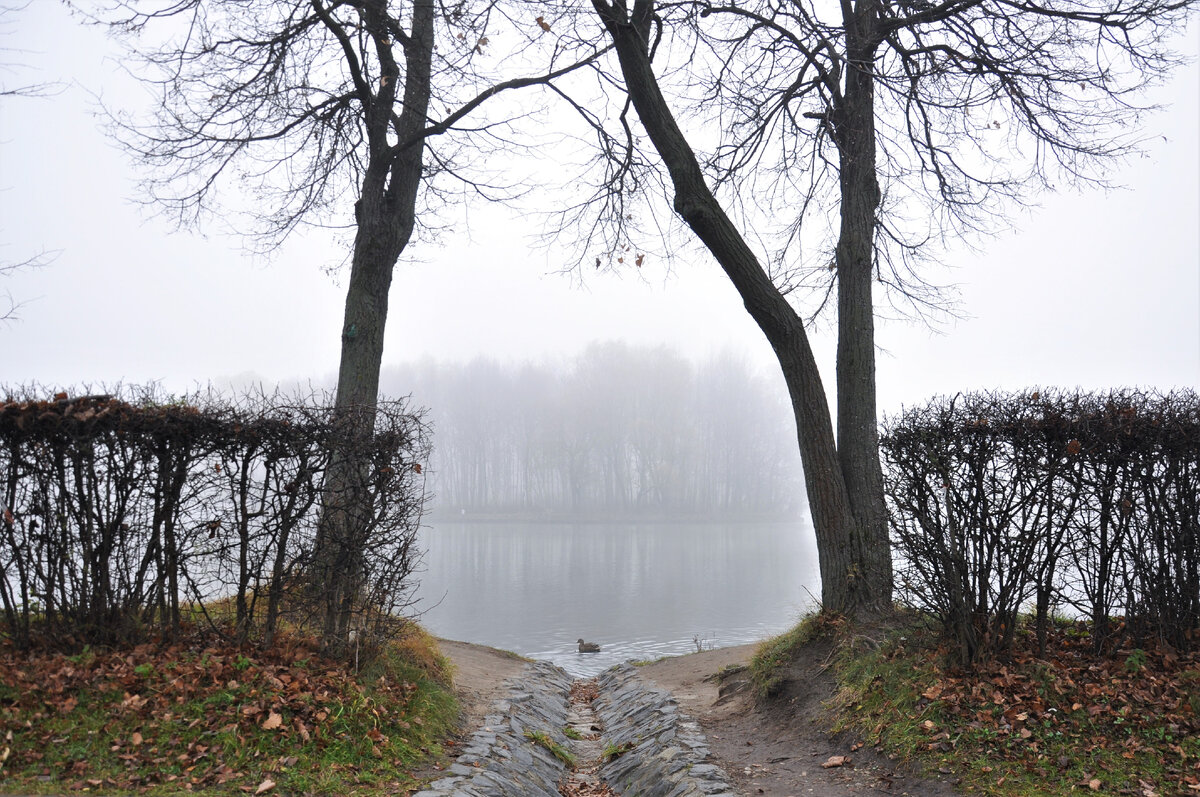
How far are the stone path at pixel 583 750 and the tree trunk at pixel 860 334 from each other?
2.28 m

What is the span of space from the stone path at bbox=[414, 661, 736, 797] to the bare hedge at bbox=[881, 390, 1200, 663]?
7.54 ft

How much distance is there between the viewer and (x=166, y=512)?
18.5 ft

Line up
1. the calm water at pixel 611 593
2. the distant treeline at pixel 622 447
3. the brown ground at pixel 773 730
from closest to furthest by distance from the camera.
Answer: the brown ground at pixel 773 730 → the calm water at pixel 611 593 → the distant treeline at pixel 622 447

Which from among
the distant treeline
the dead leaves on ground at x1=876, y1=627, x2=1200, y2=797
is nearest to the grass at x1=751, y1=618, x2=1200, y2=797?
the dead leaves on ground at x1=876, y1=627, x2=1200, y2=797

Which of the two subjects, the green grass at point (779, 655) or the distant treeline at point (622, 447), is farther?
the distant treeline at point (622, 447)

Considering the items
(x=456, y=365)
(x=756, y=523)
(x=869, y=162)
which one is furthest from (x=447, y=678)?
(x=456, y=365)

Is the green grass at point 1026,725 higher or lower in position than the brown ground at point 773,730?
higher

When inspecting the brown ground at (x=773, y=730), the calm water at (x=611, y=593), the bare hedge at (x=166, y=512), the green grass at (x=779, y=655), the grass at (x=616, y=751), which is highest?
the bare hedge at (x=166, y=512)

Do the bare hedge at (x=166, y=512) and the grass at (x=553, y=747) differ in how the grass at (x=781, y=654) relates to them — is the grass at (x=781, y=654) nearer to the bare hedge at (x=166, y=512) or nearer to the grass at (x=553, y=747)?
the grass at (x=553, y=747)

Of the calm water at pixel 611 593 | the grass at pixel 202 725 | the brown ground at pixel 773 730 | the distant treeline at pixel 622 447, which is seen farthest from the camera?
the distant treeline at pixel 622 447

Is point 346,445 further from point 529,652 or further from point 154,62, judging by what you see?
point 529,652

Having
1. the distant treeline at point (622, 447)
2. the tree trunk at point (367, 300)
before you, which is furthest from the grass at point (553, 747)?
the distant treeline at point (622, 447)

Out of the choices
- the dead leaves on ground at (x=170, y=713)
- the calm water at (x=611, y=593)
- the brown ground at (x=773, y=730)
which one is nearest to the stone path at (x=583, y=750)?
the brown ground at (x=773, y=730)

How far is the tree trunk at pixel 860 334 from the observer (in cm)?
741
